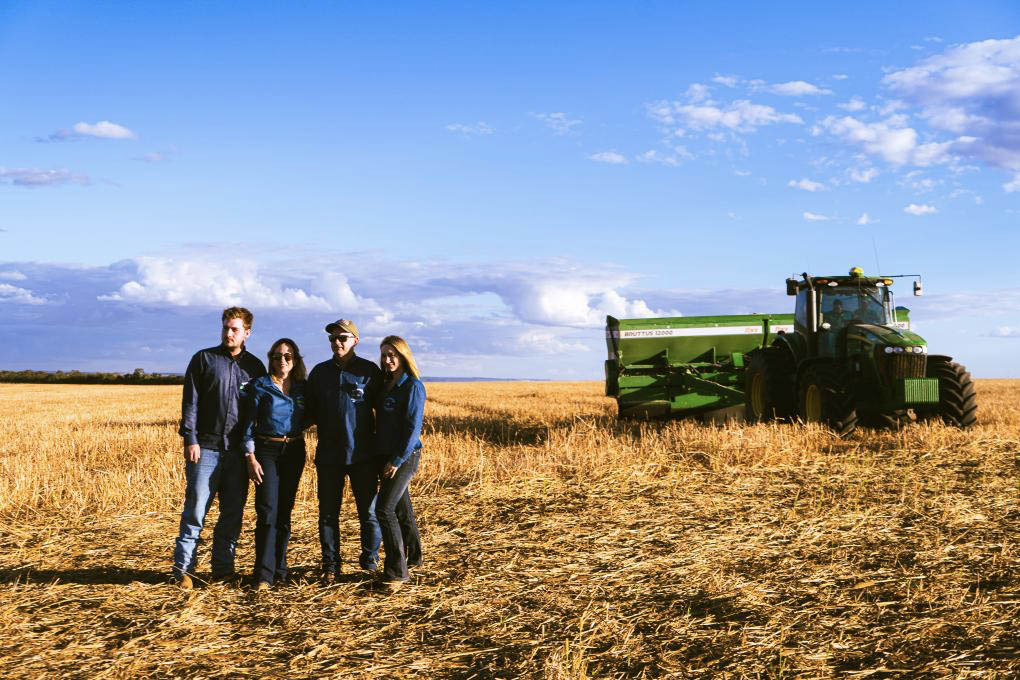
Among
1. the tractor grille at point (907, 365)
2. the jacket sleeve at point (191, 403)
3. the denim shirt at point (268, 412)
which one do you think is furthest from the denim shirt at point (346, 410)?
the tractor grille at point (907, 365)

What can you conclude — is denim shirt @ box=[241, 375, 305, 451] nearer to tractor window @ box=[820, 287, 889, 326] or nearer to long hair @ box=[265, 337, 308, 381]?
long hair @ box=[265, 337, 308, 381]

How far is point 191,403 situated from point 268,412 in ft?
1.76

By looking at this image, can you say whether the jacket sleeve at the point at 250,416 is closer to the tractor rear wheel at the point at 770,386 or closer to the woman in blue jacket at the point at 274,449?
the woman in blue jacket at the point at 274,449

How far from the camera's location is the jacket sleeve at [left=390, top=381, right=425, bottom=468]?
203 inches

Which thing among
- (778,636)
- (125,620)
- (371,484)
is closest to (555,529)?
(371,484)

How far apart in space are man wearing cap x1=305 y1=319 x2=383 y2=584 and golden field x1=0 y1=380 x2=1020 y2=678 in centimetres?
34

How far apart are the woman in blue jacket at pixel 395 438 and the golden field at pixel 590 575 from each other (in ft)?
0.97

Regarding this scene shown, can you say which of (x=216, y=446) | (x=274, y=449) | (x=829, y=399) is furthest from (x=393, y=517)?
(x=829, y=399)

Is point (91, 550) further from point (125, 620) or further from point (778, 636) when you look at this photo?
point (778, 636)

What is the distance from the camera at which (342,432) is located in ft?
17.2

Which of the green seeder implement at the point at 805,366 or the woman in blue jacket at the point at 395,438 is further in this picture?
the green seeder implement at the point at 805,366

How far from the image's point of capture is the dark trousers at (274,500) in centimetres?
534

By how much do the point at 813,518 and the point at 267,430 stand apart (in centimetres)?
462

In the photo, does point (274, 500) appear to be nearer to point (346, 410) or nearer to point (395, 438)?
point (346, 410)
